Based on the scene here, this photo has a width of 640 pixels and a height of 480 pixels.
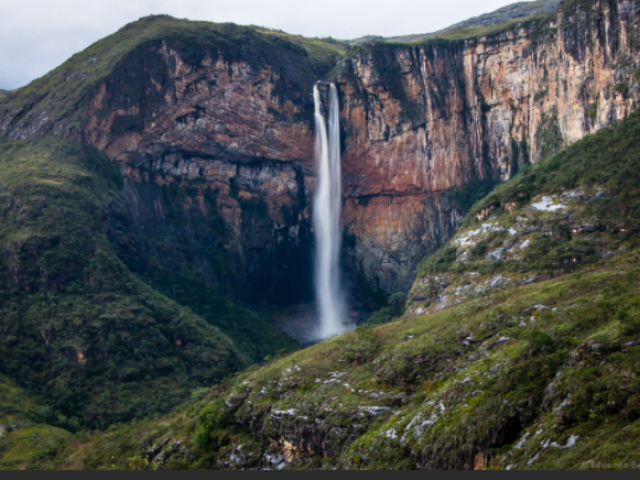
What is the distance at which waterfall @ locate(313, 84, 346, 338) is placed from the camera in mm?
66750

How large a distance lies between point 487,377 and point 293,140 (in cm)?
4389

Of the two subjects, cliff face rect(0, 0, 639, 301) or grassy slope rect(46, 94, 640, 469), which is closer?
grassy slope rect(46, 94, 640, 469)

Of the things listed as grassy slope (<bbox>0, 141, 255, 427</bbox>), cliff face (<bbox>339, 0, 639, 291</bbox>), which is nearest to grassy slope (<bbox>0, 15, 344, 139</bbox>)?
cliff face (<bbox>339, 0, 639, 291</bbox>)

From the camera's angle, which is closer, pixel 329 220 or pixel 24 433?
pixel 24 433

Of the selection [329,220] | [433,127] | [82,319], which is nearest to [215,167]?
[329,220]

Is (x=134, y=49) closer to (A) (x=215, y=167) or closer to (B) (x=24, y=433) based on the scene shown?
(A) (x=215, y=167)

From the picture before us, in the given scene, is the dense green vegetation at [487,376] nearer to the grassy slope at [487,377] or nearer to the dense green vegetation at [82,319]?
the grassy slope at [487,377]

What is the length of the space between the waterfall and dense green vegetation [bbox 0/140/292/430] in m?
11.8

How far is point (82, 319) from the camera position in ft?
153

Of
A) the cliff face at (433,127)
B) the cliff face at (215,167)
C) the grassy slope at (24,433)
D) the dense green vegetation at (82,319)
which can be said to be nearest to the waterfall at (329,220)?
the cliff face at (215,167)

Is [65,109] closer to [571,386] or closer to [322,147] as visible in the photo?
[322,147]

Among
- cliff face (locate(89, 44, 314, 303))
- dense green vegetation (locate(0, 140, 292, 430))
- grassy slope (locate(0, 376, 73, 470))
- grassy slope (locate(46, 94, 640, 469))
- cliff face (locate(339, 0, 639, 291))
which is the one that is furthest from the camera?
cliff face (locate(89, 44, 314, 303))

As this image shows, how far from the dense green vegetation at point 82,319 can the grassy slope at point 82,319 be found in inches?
2.8

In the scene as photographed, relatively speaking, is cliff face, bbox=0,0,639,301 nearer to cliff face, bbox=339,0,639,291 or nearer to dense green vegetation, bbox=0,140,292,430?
cliff face, bbox=339,0,639,291
